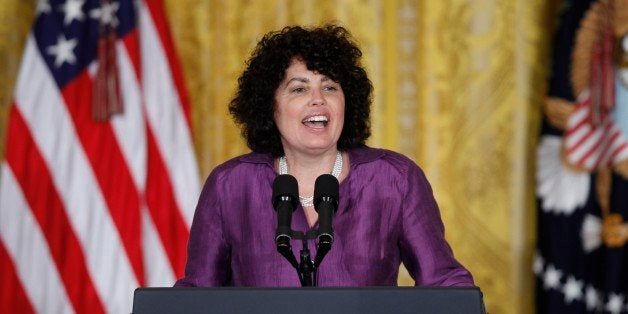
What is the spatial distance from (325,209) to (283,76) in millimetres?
745

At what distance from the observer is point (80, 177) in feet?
12.9

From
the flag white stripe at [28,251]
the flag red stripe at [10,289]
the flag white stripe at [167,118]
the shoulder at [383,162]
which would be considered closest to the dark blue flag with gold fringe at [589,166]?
the flag white stripe at [167,118]

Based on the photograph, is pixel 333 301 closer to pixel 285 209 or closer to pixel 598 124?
pixel 285 209

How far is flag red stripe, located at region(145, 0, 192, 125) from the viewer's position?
13.3ft

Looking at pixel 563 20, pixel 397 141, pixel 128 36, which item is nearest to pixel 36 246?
pixel 128 36

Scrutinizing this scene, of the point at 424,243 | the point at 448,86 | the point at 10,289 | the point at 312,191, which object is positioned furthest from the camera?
the point at 448,86

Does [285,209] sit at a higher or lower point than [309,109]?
lower

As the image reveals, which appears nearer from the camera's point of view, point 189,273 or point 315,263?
point 315,263

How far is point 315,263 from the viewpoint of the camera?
1.78 m

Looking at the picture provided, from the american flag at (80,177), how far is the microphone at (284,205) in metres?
2.16

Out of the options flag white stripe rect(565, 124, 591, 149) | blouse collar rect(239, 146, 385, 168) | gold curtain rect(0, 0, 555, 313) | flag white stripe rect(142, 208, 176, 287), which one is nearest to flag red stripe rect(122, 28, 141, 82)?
gold curtain rect(0, 0, 555, 313)

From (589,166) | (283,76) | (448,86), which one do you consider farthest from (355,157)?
(448,86)

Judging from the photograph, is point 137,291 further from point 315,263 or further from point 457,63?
point 457,63

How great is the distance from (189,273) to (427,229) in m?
0.60
